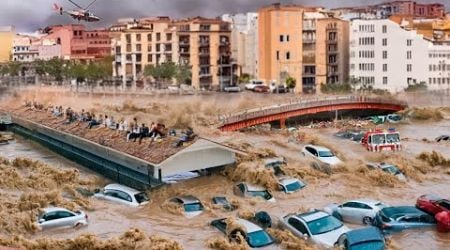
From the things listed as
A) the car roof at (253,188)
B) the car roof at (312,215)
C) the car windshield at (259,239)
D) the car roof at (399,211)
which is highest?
the car roof at (253,188)

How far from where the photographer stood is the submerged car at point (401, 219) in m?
10.2

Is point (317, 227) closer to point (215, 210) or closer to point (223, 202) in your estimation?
point (215, 210)

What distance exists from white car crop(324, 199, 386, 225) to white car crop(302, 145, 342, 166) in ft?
13.5

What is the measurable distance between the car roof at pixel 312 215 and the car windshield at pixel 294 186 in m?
2.63

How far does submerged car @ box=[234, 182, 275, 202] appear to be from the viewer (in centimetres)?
1215

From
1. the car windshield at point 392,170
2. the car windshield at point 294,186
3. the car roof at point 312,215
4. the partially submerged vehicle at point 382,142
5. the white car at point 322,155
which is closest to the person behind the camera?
the car roof at point 312,215

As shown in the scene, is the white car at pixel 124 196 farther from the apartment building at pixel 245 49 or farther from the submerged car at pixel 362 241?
the apartment building at pixel 245 49

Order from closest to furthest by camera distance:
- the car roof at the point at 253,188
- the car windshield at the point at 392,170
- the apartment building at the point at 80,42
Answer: the car roof at the point at 253,188 < the car windshield at the point at 392,170 < the apartment building at the point at 80,42

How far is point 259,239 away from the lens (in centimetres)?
941

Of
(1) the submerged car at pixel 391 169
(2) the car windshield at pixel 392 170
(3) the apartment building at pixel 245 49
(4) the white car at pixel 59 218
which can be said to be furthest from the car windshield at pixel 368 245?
(3) the apartment building at pixel 245 49

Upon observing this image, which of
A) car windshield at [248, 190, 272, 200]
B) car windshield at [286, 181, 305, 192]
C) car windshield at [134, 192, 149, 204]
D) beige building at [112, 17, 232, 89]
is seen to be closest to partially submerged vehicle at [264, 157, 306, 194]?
car windshield at [286, 181, 305, 192]

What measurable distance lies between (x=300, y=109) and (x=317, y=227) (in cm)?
1728

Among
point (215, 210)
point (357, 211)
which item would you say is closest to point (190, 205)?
point (215, 210)

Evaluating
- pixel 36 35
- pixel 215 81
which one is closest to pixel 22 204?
pixel 215 81
